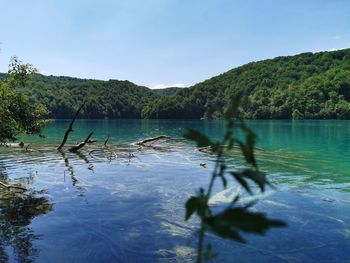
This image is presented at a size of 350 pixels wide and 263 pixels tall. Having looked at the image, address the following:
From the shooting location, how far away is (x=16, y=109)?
25891 mm

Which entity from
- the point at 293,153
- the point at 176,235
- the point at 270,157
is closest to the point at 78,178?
the point at 176,235

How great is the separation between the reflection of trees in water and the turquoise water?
4cm

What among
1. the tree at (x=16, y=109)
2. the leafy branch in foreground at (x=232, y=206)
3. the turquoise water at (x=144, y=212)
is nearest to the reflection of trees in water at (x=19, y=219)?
the turquoise water at (x=144, y=212)

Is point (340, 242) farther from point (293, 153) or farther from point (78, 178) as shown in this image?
point (293, 153)

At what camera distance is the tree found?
82.3ft

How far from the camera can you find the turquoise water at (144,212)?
15.2 meters

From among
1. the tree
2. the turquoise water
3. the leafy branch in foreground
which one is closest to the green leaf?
the leafy branch in foreground

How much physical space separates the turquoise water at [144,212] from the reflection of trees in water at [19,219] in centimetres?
4

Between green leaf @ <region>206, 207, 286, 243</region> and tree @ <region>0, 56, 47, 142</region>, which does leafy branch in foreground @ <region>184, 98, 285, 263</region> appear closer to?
green leaf @ <region>206, 207, 286, 243</region>

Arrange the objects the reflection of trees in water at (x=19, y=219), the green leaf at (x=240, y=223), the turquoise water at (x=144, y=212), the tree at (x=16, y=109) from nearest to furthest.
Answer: the green leaf at (x=240, y=223) → the reflection of trees in water at (x=19, y=219) → the turquoise water at (x=144, y=212) → the tree at (x=16, y=109)

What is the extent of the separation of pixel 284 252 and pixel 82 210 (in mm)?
10794

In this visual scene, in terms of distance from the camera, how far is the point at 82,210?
21.0 meters

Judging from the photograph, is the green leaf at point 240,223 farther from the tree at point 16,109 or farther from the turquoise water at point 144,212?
the tree at point 16,109

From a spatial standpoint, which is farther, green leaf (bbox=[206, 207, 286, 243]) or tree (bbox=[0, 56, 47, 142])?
tree (bbox=[0, 56, 47, 142])
